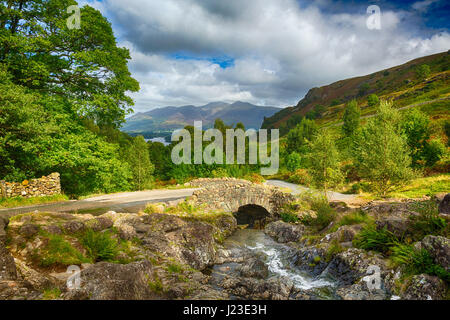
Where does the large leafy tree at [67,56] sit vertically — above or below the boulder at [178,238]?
above

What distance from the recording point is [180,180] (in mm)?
43656

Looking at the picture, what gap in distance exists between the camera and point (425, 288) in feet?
25.4

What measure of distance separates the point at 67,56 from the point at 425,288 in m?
22.6

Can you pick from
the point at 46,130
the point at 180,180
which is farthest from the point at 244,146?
the point at 46,130

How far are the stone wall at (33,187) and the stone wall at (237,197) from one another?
9.78 m

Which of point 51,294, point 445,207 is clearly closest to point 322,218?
point 445,207

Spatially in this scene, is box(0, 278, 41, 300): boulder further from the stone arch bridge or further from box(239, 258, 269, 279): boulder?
the stone arch bridge

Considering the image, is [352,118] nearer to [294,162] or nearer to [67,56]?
[294,162]

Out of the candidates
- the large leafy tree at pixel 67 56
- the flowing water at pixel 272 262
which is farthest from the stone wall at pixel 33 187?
the flowing water at pixel 272 262

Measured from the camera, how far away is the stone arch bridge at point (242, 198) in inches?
859

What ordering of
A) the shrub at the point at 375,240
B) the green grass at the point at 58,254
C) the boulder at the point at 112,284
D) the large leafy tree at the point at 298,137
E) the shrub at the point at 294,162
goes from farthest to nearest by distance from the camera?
the large leafy tree at the point at 298,137 → the shrub at the point at 294,162 → the shrub at the point at 375,240 → the green grass at the point at 58,254 → the boulder at the point at 112,284

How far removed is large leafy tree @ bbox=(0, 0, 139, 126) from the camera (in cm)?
1463

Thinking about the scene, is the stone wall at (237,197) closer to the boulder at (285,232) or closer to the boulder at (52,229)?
the boulder at (285,232)
